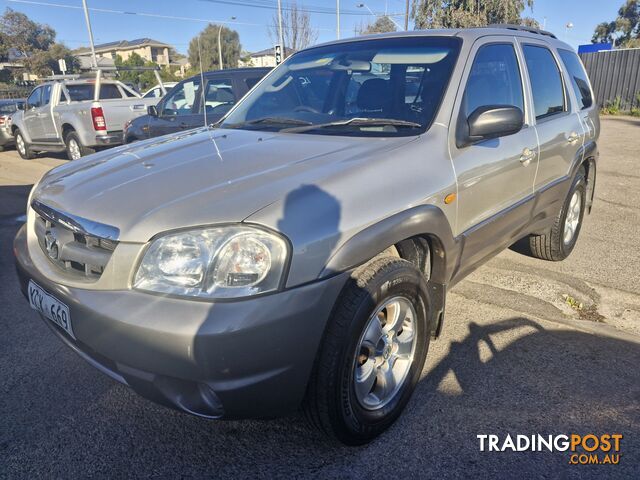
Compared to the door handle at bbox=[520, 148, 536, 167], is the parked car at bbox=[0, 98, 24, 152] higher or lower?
lower

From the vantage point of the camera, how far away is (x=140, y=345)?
5.87 ft

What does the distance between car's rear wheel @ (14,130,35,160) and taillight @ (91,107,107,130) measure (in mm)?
3376

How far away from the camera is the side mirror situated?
8.57 ft

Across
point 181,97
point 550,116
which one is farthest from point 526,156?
point 181,97

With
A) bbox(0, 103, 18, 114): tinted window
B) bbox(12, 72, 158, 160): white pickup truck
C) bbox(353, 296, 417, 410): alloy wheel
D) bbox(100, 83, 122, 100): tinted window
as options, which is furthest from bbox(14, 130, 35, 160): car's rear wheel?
bbox(353, 296, 417, 410): alloy wheel

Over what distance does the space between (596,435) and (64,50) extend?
2202 inches

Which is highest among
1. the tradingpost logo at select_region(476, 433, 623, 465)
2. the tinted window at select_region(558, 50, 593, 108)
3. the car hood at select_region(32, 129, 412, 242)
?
the tinted window at select_region(558, 50, 593, 108)

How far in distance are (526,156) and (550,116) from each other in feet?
2.45

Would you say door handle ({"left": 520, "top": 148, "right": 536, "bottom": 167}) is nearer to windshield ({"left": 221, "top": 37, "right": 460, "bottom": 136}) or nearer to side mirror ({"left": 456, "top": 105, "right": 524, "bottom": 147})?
side mirror ({"left": 456, "top": 105, "right": 524, "bottom": 147})

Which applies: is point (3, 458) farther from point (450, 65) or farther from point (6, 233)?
point (6, 233)

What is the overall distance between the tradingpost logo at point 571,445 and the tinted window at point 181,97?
7.00m

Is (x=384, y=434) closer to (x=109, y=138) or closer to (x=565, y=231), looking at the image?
(x=565, y=231)

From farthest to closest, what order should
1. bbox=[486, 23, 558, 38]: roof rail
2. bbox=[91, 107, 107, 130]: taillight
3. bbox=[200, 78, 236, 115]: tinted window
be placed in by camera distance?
bbox=[91, 107, 107, 130]: taillight < bbox=[200, 78, 236, 115]: tinted window < bbox=[486, 23, 558, 38]: roof rail

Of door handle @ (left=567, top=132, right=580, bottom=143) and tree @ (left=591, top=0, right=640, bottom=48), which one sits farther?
tree @ (left=591, top=0, right=640, bottom=48)
